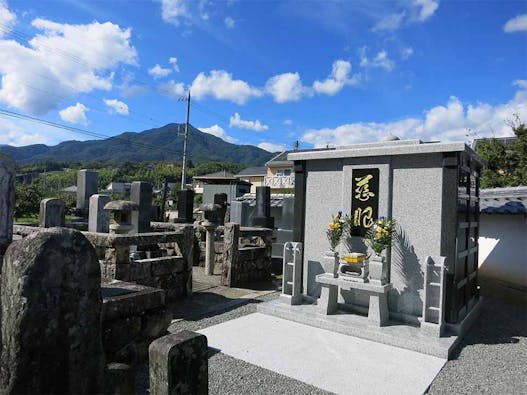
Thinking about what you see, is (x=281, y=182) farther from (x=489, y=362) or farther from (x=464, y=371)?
(x=464, y=371)

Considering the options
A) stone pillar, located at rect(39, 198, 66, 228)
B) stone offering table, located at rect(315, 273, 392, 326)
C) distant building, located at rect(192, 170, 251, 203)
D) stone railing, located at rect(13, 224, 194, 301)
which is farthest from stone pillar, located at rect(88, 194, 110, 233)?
distant building, located at rect(192, 170, 251, 203)

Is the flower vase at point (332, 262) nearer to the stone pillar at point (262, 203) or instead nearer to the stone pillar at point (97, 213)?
the stone pillar at point (97, 213)

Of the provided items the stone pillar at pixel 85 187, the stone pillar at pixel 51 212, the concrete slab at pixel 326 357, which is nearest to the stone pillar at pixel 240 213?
the stone pillar at pixel 85 187

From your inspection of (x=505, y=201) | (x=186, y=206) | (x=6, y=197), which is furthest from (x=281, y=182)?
(x=6, y=197)

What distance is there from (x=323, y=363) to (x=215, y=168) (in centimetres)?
7735

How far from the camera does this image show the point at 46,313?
1.38 meters

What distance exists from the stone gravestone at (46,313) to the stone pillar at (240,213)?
13.1 m

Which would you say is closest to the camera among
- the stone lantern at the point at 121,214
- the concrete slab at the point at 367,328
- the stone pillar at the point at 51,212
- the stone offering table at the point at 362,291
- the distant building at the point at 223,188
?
the concrete slab at the point at 367,328

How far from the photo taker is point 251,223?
537 inches

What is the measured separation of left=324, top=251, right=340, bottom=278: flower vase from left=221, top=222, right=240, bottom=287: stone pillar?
2.85 metres

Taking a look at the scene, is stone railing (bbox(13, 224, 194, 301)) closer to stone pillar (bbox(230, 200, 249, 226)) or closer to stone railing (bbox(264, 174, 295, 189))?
stone pillar (bbox(230, 200, 249, 226))

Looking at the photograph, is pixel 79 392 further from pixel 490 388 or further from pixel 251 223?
pixel 251 223

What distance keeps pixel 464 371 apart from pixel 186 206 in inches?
436

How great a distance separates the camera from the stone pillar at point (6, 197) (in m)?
4.37
